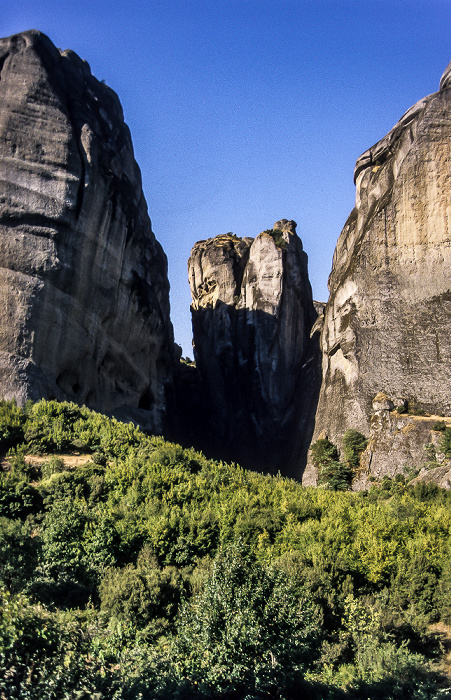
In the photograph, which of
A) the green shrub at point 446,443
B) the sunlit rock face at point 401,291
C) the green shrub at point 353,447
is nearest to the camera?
the green shrub at point 446,443

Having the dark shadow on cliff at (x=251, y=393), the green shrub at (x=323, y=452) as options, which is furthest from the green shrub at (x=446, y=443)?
the dark shadow on cliff at (x=251, y=393)

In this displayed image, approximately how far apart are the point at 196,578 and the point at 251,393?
3908 cm

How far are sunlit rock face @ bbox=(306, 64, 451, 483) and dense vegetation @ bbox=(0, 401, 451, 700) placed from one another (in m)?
11.1

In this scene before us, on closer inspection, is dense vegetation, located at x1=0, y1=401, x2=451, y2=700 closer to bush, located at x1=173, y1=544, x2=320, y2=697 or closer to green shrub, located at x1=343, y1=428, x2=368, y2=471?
bush, located at x1=173, y1=544, x2=320, y2=697

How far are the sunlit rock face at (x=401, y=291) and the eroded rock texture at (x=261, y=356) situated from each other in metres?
9.38

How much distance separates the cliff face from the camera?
3434cm

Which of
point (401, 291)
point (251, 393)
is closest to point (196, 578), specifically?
point (401, 291)

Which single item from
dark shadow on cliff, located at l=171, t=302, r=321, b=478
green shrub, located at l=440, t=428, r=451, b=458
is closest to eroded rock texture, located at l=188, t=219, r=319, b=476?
dark shadow on cliff, located at l=171, t=302, r=321, b=478

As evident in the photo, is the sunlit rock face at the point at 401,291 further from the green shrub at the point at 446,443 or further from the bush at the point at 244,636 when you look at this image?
the bush at the point at 244,636

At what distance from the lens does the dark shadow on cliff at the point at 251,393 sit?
52625 mm

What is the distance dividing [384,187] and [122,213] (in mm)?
17969

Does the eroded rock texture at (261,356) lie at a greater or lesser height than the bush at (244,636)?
greater

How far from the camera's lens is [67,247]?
121ft

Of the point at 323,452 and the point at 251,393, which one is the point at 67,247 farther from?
the point at 251,393
